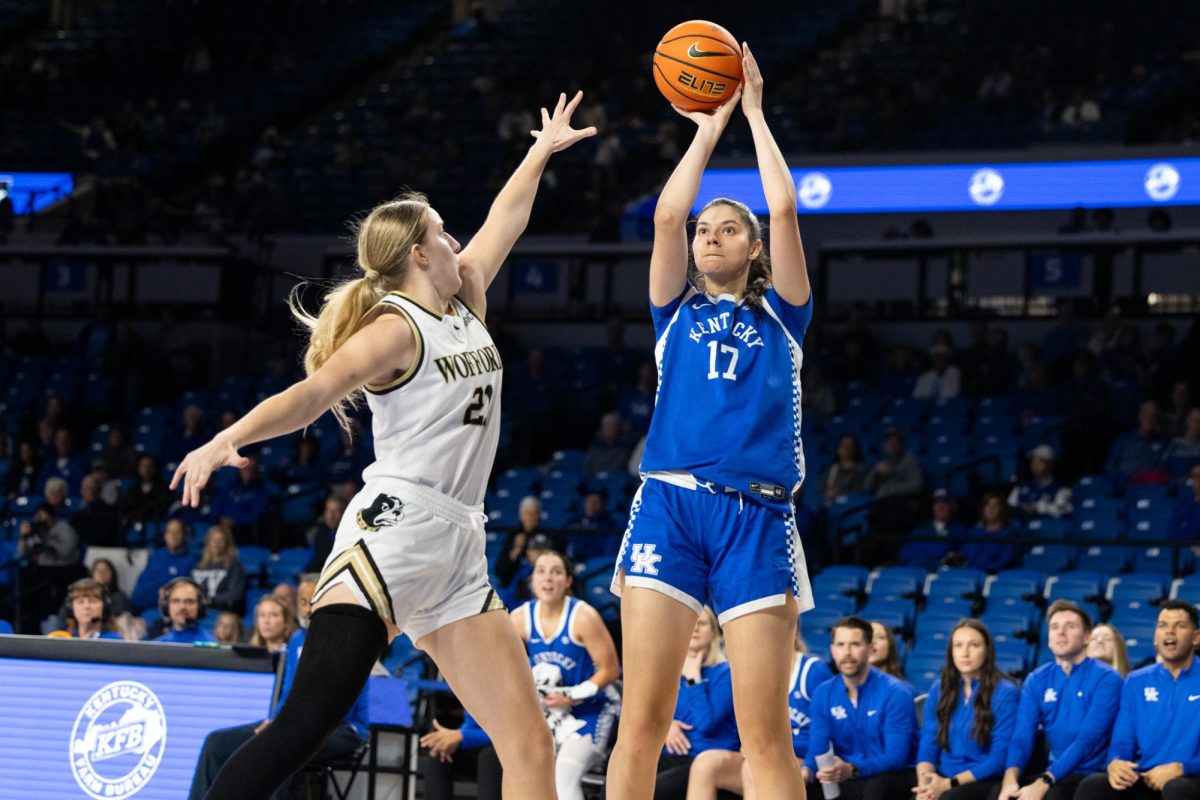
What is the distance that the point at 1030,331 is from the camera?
1869 centimetres

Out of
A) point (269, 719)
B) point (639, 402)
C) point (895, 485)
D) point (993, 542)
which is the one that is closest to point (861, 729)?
point (269, 719)

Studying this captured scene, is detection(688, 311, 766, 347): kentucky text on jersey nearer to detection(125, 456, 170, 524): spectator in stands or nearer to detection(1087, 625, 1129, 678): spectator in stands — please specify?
detection(1087, 625, 1129, 678): spectator in stands

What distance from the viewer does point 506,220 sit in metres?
5.39

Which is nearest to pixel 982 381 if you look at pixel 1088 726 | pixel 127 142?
pixel 1088 726

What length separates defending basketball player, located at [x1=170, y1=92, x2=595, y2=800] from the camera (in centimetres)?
435

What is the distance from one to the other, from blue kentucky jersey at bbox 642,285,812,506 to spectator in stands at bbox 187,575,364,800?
7.94 ft

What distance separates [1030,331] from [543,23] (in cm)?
1207

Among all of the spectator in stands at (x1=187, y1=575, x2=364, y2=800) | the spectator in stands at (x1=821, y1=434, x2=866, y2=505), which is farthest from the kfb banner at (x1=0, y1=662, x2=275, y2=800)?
the spectator in stands at (x1=821, y1=434, x2=866, y2=505)

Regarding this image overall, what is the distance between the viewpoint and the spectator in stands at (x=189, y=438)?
1716 cm

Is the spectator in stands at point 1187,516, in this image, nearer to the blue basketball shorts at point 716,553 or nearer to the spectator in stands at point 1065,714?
the spectator in stands at point 1065,714

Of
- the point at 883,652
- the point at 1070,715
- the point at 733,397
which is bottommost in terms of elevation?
the point at 1070,715

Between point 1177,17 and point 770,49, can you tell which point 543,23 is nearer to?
point 770,49

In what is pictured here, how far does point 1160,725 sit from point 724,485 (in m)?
4.04

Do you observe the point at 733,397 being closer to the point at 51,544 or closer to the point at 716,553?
the point at 716,553
